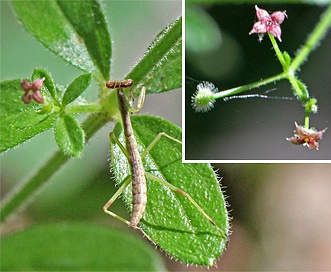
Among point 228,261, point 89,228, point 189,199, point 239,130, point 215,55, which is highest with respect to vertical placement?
point 215,55

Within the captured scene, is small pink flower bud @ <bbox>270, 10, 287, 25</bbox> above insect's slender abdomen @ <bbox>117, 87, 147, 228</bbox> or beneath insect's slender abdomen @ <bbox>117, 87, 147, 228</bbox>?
above

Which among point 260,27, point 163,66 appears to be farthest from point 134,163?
point 260,27

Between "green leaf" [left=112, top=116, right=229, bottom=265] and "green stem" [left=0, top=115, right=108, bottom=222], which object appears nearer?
"green leaf" [left=112, top=116, right=229, bottom=265]

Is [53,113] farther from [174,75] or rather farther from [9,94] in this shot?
[174,75]

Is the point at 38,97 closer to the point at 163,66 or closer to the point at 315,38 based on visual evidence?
the point at 163,66

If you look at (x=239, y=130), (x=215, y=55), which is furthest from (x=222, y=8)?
(x=239, y=130)

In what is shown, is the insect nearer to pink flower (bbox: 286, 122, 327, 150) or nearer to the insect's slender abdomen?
the insect's slender abdomen

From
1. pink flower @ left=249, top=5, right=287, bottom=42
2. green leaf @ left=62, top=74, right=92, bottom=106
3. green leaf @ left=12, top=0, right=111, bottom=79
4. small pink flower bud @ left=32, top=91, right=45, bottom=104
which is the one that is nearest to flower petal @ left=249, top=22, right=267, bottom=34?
pink flower @ left=249, top=5, right=287, bottom=42
